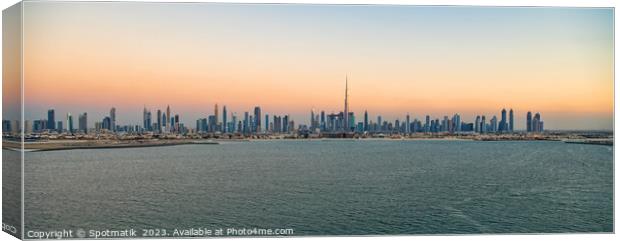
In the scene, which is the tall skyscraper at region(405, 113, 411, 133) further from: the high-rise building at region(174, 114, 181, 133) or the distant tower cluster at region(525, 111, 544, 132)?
the high-rise building at region(174, 114, 181, 133)

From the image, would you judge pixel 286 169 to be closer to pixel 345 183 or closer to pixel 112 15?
pixel 345 183

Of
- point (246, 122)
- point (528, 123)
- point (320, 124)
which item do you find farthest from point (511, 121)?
point (246, 122)

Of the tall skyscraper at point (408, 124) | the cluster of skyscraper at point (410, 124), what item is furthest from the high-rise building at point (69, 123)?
the tall skyscraper at point (408, 124)

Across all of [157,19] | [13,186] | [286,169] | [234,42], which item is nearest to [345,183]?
[286,169]

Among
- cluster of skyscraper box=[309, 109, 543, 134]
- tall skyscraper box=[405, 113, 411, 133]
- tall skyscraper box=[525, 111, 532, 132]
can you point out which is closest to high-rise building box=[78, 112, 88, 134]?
cluster of skyscraper box=[309, 109, 543, 134]

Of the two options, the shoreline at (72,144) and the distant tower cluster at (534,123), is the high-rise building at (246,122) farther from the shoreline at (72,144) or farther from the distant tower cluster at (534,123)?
the distant tower cluster at (534,123)
